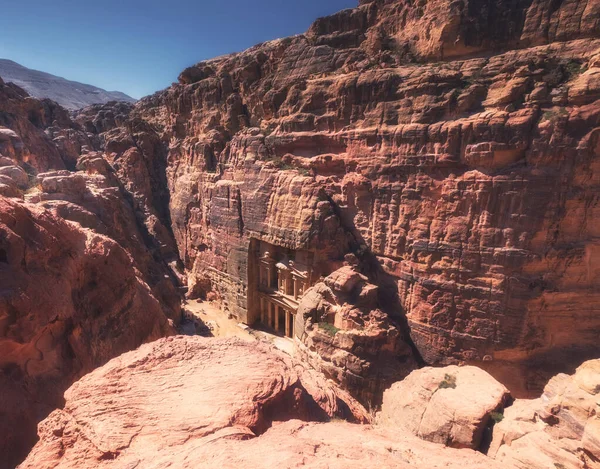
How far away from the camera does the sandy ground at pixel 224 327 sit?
2250 cm

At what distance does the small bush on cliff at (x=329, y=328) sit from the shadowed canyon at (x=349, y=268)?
15.2 inches

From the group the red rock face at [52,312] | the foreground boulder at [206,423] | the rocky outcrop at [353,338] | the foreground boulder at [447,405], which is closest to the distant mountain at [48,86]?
the rocky outcrop at [353,338]

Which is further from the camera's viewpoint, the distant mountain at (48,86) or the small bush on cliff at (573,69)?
the distant mountain at (48,86)

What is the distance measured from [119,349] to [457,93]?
18.2m

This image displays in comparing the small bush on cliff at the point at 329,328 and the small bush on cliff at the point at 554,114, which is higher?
the small bush on cliff at the point at 554,114

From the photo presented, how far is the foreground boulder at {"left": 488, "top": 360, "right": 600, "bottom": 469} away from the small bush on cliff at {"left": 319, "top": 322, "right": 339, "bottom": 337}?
986 centimetres

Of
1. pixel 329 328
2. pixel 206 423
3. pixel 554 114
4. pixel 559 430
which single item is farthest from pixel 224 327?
pixel 554 114

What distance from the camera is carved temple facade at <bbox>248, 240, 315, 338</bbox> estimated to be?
21.5m

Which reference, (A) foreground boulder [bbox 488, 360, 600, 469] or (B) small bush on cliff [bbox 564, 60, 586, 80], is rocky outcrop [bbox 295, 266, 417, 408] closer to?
(A) foreground boulder [bbox 488, 360, 600, 469]

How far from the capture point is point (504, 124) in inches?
599

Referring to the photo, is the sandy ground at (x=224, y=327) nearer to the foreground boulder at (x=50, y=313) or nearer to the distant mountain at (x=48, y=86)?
the foreground boulder at (x=50, y=313)

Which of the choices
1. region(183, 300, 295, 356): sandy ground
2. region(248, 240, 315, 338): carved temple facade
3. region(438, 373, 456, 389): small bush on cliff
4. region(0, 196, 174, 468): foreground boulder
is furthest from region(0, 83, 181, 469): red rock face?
region(183, 300, 295, 356): sandy ground

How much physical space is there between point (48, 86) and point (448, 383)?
514ft

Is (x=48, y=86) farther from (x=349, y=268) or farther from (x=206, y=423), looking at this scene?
(x=206, y=423)
